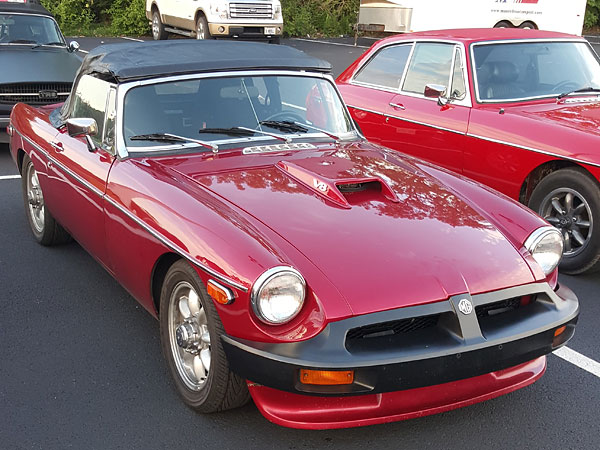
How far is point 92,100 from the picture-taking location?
466cm

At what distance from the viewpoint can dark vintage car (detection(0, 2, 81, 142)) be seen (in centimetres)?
824

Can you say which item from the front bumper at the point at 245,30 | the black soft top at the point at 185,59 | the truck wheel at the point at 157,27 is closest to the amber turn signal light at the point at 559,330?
the black soft top at the point at 185,59

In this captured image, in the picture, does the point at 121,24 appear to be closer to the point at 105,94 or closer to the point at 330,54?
the point at 330,54

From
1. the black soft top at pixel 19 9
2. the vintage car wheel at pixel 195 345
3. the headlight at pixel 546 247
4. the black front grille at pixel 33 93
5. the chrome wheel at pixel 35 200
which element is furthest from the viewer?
the black soft top at pixel 19 9

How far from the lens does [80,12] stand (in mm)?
24156

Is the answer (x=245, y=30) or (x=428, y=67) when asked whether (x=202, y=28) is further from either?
(x=428, y=67)

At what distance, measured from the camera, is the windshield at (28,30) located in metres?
9.20

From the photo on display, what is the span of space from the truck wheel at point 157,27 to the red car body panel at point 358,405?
19.7 metres

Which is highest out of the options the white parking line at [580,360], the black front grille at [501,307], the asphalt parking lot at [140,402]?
the black front grille at [501,307]

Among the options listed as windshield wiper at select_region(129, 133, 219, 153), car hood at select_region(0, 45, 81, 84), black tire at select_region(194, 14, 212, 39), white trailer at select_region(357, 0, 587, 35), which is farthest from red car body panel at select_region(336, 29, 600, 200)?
black tire at select_region(194, 14, 212, 39)

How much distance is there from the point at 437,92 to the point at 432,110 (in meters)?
0.22

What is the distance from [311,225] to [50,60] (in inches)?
261

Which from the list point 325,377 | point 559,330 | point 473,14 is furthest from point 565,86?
point 473,14

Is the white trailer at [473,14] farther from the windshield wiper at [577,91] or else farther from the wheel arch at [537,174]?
the wheel arch at [537,174]
